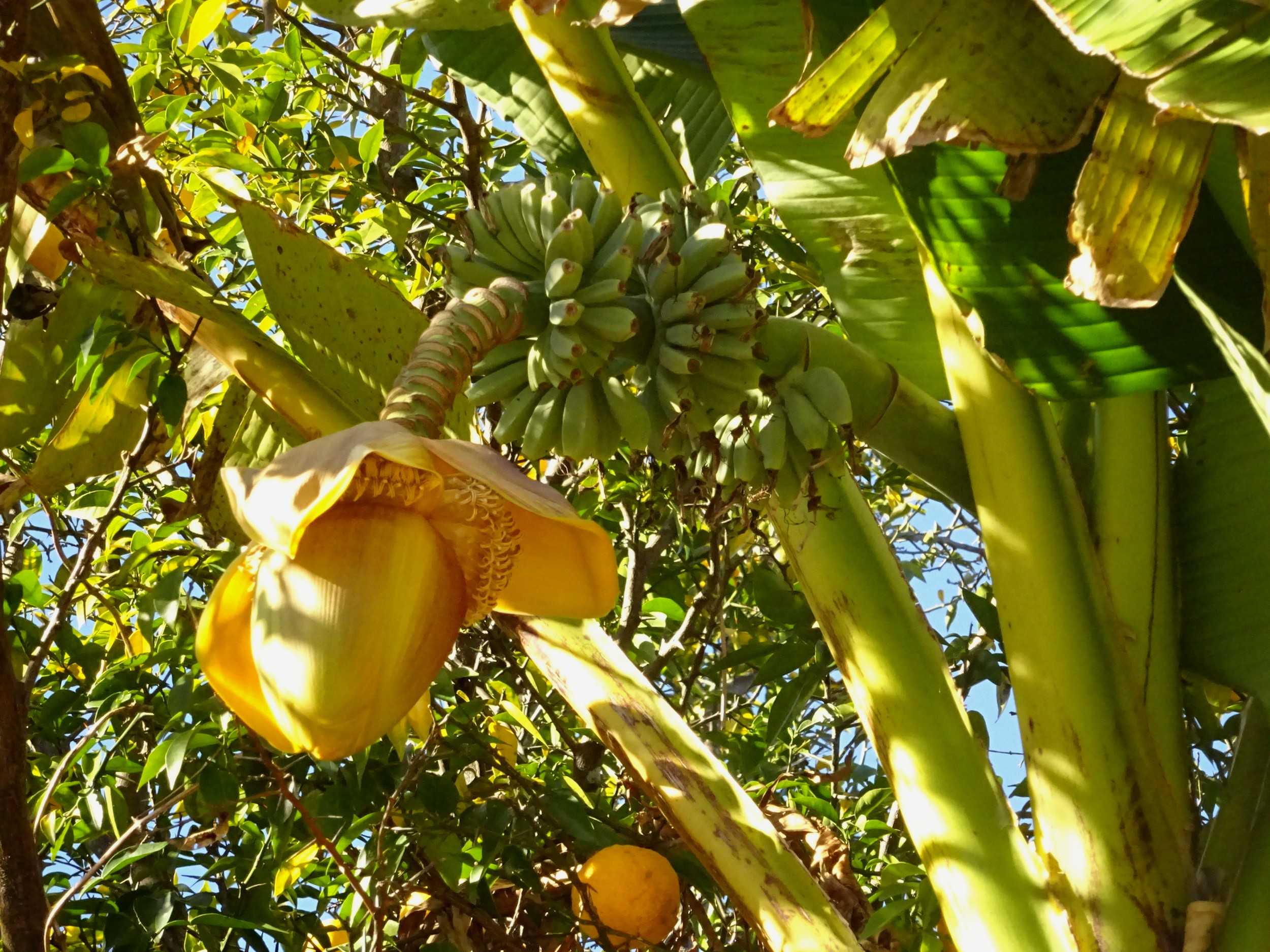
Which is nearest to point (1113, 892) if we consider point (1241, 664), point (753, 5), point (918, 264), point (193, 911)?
point (1241, 664)

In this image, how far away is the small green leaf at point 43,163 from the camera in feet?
4.12

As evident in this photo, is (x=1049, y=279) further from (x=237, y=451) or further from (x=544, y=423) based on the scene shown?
(x=237, y=451)

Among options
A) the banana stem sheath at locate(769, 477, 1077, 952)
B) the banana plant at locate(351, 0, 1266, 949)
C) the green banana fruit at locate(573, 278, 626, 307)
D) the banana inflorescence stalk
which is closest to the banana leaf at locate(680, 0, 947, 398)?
the banana plant at locate(351, 0, 1266, 949)

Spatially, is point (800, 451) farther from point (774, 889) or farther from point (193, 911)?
point (193, 911)

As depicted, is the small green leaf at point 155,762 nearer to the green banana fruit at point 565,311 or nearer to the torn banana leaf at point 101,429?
the torn banana leaf at point 101,429

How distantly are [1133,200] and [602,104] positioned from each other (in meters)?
0.71

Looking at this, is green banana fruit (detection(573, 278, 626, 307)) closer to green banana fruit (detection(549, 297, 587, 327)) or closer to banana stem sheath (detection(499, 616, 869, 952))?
green banana fruit (detection(549, 297, 587, 327))

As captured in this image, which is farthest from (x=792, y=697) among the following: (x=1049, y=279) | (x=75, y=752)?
(x=75, y=752)

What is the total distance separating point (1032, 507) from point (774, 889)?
0.46 m

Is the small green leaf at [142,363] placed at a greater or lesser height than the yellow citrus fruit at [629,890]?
greater

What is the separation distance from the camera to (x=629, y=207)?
1.02 m

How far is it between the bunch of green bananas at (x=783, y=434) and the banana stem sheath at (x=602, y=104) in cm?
43

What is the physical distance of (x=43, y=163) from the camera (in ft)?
4.13

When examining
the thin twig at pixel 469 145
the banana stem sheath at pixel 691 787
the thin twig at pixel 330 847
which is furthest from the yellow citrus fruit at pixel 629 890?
the thin twig at pixel 469 145
